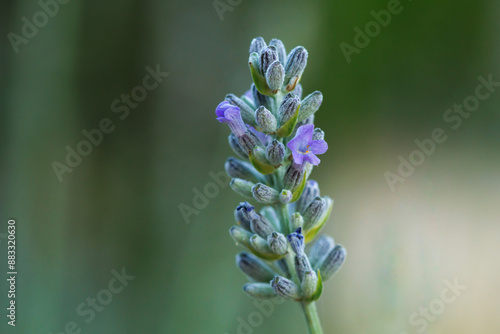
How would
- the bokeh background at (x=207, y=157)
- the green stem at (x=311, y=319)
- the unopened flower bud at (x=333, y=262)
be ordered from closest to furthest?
1. the green stem at (x=311, y=319)
2. the unopened flower bud at (x=333, y=262)
3. the bokeh background at (x=207, y=157)

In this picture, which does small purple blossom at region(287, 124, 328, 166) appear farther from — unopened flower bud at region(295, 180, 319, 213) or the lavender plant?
unopened flower bud at region(295, 180, 319, 213)

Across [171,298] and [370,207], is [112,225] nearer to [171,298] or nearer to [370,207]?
[171,298]

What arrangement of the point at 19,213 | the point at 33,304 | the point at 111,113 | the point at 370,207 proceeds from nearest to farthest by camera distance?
1. the point at 33,304
2. the point at 19,213
3. the point at 370,207
4. the point at 111,113

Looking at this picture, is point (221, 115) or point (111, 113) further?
point (111, 113)

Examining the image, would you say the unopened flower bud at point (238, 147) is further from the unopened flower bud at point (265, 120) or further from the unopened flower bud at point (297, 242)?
the unopened flower bud at point (297, 242)

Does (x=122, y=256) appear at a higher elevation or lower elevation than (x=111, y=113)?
lower

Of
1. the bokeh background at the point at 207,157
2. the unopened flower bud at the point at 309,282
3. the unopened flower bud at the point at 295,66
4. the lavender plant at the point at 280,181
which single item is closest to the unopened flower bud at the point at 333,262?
the lavender plant at the point at 280,181

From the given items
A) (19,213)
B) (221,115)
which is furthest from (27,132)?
(221,115)
